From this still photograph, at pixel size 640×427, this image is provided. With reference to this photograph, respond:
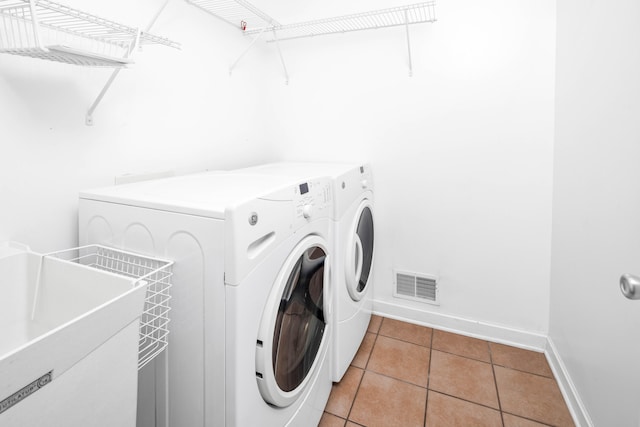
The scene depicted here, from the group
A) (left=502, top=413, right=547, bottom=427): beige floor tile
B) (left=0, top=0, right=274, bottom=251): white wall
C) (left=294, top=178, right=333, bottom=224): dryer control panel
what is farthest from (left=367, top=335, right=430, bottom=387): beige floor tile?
(left=0, top=0, right=274, bottom=251): white wall

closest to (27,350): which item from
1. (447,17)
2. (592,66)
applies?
(592,66)

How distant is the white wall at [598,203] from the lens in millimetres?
1027

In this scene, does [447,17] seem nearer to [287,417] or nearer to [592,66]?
[592,66]

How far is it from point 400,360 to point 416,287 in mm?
516

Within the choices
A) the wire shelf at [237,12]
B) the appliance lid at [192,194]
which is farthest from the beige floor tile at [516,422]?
the wire shelf at [237,12]

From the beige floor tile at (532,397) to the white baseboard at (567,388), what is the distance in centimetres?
3

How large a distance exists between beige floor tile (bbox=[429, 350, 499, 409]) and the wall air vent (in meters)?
0.36

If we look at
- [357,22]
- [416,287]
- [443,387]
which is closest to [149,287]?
[443,387]

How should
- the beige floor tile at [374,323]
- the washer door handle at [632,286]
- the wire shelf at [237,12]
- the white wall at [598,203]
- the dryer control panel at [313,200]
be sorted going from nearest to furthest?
1. the washer door handle at [632,286]
2. the white wall at [598,203]
3. the dryer control panel at [313,200]
4. the wire shelf at [237,12]
5. the beige floor tile at [374,323]

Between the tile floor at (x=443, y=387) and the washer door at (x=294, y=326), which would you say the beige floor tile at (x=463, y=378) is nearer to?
the tile floor at (x=443, y=387)

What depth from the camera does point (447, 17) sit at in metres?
1.88

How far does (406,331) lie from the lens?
2125mm

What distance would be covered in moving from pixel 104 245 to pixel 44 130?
1.50ft

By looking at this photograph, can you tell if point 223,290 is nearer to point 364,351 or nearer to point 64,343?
point 64,343
